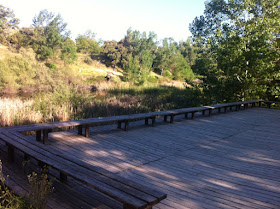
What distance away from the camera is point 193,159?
431 cm

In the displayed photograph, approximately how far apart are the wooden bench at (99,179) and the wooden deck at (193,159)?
0.62m

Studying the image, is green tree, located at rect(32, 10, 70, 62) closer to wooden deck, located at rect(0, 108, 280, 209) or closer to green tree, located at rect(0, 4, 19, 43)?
green tree, located at rect(0, 4, 19, 43)

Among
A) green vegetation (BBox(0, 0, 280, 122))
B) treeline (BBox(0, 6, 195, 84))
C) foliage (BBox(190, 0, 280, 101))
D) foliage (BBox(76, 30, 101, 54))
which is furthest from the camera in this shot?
foliage (BBox(76, 30, 101, 54))

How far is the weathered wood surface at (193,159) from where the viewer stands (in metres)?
2.98

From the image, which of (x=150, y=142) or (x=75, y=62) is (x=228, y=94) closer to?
(x=150, y=142)

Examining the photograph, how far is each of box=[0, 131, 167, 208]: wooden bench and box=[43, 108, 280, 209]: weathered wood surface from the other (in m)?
0.62

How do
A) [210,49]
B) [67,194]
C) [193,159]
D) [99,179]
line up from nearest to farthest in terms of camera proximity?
[99,179] → [67,194] → [193,159] → [210,49]

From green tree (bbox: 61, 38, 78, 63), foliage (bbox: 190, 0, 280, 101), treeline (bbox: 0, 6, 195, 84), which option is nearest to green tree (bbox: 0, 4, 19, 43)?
treeline (bbox: 0, 6, 195, 84)

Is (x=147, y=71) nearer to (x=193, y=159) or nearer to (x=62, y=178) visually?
(x=193, y=159)

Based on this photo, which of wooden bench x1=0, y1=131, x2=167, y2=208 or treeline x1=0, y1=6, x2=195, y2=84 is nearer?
wooden bench x1=0, y1=131, x2=167, y2=208

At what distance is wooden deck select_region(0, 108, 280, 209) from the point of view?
2984 millimetres

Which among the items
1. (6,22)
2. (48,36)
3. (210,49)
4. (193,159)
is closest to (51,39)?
(48,36)

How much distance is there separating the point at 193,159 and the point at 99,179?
2362 millimetres

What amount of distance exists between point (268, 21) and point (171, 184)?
1138 centimetres
